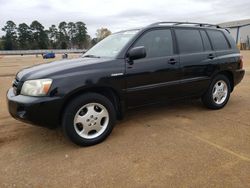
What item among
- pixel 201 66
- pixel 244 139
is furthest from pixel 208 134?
pixel 201 66

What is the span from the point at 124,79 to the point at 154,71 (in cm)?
60

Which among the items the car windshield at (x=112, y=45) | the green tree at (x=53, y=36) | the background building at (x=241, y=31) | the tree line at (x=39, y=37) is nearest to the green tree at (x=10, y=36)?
the tree line at (x=39, y=37)

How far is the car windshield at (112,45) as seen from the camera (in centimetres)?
428

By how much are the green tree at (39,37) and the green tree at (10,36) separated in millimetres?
6720

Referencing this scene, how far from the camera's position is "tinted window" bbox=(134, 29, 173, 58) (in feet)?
14.3

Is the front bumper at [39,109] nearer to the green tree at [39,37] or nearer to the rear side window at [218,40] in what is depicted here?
the rear side window at [218,40]

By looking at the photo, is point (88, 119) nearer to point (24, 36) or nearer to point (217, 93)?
point (217, 93)

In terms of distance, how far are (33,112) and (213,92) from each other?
3.66m

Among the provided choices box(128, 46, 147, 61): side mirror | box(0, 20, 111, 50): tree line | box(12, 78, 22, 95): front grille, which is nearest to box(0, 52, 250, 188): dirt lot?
box(12, 78, 22, 95): front grille

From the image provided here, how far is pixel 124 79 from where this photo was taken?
13.1ft

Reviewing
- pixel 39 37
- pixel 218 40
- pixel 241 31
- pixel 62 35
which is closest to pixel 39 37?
pixel 39 37

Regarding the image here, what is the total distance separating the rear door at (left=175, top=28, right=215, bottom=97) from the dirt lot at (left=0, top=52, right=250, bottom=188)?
61cm

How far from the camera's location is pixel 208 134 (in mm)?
4043

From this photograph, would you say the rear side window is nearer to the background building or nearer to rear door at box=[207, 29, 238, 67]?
rear door at box=[207, 29, 238, 67]
